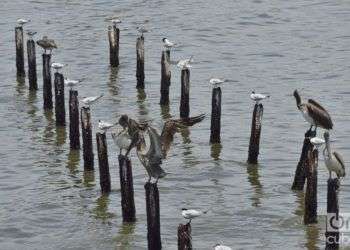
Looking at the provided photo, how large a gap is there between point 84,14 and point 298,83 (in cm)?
1430

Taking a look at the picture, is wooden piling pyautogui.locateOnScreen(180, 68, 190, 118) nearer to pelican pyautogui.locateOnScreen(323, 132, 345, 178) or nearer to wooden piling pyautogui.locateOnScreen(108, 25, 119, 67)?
wooden piling pyautogui.locateOnScreen(108, 25, 119, 67)

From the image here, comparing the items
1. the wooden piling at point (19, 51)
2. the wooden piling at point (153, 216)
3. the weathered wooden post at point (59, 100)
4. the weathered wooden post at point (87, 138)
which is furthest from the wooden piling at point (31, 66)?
the wooden piling at point (153, 216)

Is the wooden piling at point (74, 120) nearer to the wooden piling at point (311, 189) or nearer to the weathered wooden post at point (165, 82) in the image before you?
the weathered wooden post at point (165, 82)

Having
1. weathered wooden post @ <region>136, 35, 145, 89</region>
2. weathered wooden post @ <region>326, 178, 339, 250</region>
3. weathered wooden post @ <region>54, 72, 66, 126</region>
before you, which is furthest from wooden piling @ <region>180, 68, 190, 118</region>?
weathered wooden post @ <region>326, 178, 339, 250</region>

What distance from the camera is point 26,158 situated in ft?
82.7

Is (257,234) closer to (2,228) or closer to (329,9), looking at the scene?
(2,228)

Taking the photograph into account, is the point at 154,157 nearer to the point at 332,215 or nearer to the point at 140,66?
the point at 332,215

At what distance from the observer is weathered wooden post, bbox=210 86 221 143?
25.4m

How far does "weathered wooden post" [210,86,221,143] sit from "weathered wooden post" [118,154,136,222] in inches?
231

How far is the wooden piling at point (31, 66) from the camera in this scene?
31.7 m

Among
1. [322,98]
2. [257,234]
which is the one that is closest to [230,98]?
[322,98]

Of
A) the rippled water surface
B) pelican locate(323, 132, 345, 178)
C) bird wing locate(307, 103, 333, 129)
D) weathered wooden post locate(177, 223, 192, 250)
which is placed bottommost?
the rippled water surface

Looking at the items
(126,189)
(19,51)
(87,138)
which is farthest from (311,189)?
(19,51)

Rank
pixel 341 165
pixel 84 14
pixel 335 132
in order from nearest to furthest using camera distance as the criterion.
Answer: pixel 341 165 → pixel 335 132 → pixel 84 14
